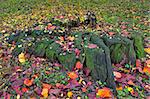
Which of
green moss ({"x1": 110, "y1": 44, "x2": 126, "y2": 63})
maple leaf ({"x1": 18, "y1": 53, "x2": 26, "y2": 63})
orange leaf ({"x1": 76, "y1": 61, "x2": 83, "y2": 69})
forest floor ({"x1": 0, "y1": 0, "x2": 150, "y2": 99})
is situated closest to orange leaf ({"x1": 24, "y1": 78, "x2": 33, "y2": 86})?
forest floor ({"x1": 0, "y1": 0, "x2": 150, "y2": 99})

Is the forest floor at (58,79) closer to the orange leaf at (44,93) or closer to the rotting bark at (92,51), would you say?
the orange leaf at (44,93)

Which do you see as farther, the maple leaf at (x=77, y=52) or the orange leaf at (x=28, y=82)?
the maple leaf at (x=77, y=52)

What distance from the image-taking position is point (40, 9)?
9.17 m

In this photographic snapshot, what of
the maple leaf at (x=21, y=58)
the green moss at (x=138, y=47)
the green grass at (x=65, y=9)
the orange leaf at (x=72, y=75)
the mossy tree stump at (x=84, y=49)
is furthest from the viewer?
the green grass at (x=65, y=9)

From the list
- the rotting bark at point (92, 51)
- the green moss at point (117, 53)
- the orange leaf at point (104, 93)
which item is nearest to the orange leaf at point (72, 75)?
the rotting bark at point (92, 51)

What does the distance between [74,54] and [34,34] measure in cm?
128

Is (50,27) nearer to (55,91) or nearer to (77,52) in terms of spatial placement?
(77,52)

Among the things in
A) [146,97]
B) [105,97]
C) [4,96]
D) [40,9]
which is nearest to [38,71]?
[4,96]

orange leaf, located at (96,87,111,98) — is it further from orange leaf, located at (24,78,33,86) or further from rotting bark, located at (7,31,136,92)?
orange leaf, located at (24,78,33,86)

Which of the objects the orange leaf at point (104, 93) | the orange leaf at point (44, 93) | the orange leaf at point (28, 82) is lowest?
the orange leaf at point (104, 93)

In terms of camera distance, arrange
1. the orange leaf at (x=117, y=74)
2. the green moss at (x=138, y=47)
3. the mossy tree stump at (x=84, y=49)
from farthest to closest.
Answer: the green moss at (x=138, y=47), the orange leaf at (x=117, y=74), the mossy tree stump at (x=84, y=49)

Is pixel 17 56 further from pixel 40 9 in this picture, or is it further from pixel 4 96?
pixel 40 9

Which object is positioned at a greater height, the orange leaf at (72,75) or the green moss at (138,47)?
the green moss at (138,47)

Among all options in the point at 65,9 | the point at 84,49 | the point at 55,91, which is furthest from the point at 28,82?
the point at 65,9
